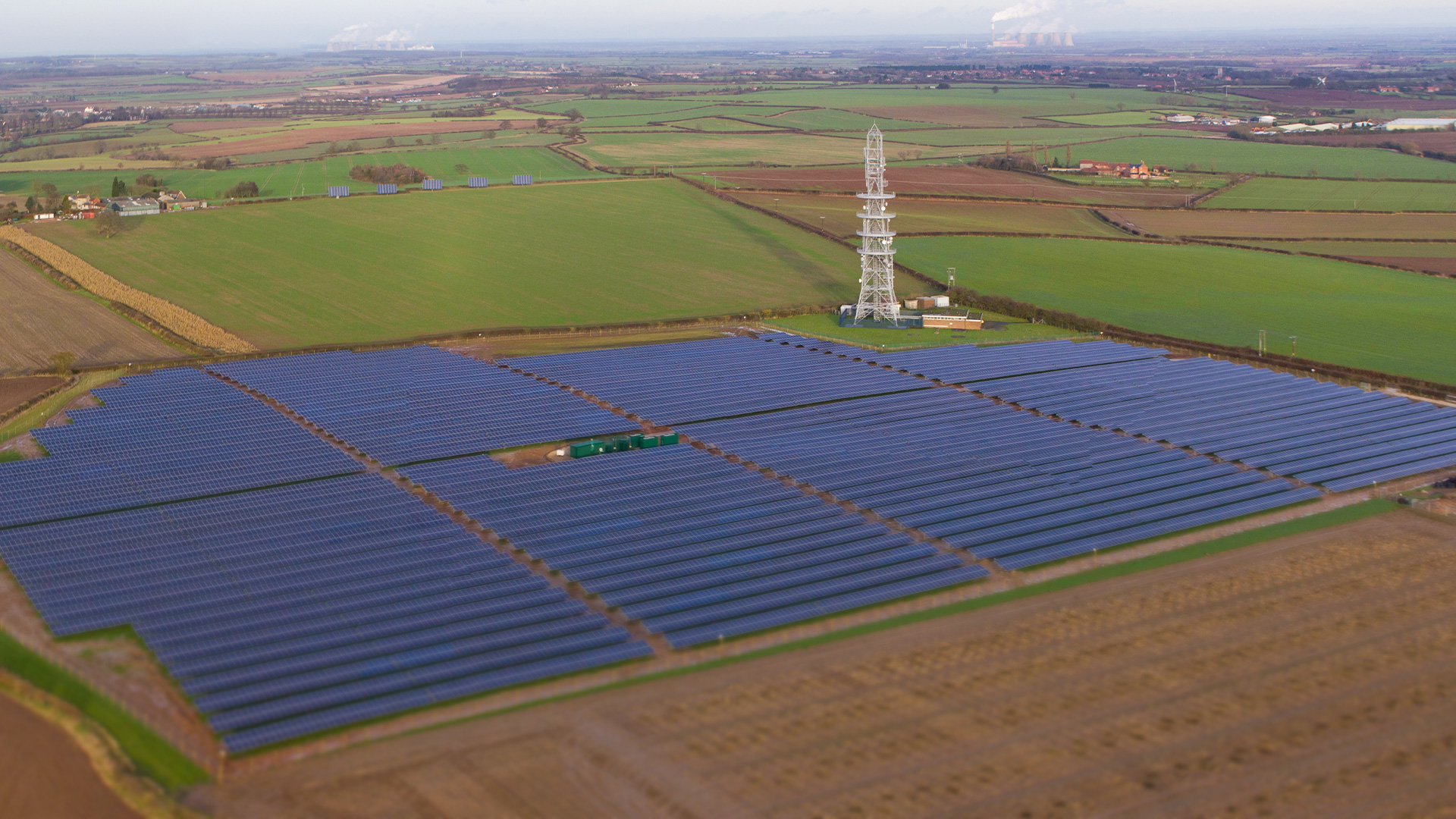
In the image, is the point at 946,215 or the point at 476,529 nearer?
the point at 476,529

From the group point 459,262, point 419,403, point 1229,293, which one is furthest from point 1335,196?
point 419,403

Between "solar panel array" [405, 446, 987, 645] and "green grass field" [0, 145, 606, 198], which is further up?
"green grass field" [0, 145, 606, 198]

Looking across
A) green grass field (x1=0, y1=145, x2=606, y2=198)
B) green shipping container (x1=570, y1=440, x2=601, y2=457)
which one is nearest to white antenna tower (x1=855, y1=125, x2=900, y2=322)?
green shipping container (x1=570, y1=440, x2=601, y2=457)

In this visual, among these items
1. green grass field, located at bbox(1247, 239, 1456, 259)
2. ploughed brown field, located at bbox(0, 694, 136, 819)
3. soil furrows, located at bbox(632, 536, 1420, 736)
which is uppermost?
green grass field, located at bbox(1247, 239, 1456, 259)

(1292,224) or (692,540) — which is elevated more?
(1292,224)

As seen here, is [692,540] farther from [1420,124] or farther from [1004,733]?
[1420,124]

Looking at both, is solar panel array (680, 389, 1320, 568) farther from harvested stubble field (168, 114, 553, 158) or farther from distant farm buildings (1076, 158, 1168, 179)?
harvested stubble field (168, 114, 553, 158)

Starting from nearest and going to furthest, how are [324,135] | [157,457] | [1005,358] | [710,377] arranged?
[157,457] → [710,377] → [1005,358] → [324,135]

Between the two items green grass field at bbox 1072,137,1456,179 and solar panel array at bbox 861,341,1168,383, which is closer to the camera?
solar panel array at bbox 861,341,1168,383

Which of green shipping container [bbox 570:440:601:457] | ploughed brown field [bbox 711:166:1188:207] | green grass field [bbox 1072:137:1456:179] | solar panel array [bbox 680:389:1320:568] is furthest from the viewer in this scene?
green grass field [bbox 1072:137:1456:179]
